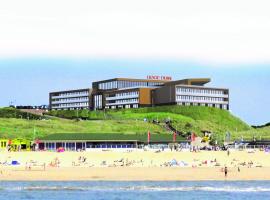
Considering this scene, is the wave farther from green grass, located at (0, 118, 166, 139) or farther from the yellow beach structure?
green grass, located at (0, 118, 166, 139)

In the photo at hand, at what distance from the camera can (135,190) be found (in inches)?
2448

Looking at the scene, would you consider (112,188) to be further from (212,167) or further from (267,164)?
(267,164)

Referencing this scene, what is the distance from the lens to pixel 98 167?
84.1 meters

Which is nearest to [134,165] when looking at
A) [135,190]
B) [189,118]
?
[135,190]

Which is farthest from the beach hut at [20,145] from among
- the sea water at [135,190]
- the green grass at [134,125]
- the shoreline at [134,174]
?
the sea water at [135,190]

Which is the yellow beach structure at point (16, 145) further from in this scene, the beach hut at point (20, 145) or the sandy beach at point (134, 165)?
the sandy beach at point (134, 165)

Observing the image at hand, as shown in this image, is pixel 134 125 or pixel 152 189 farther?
pixel 134 125

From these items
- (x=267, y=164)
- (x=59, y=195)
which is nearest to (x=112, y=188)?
(x=59, y=195)

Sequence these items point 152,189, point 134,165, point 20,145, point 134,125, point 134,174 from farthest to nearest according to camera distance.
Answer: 1. point 134,125
2. point 20,145
3. point 134,165
4. point 134,174
5. point 152,189

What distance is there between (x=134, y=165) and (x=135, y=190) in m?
23.9

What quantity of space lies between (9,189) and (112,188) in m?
9.42

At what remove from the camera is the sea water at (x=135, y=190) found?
57562 millimetres

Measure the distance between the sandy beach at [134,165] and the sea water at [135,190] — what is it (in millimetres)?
4672

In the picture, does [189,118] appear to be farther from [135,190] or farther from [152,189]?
[135,190]
